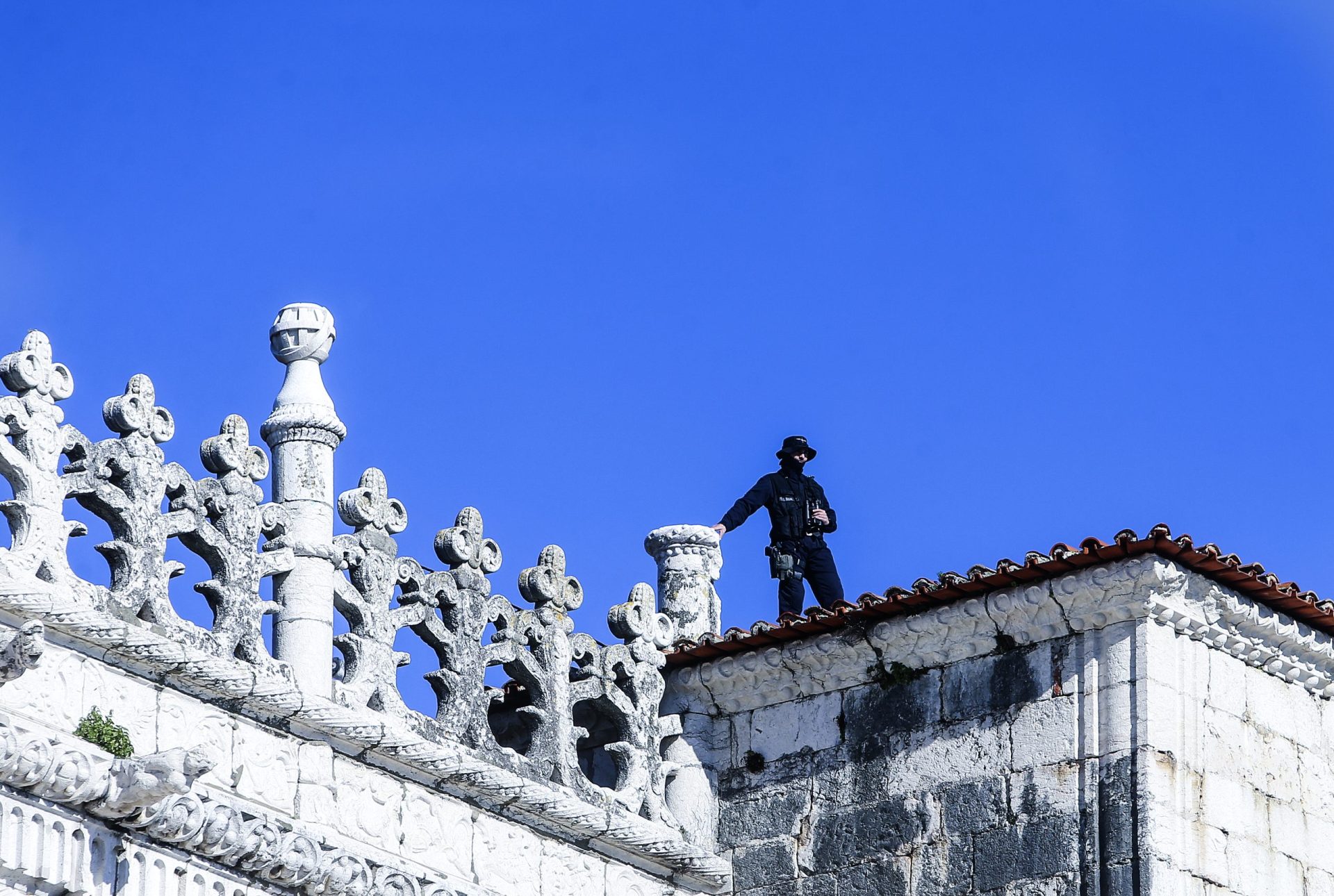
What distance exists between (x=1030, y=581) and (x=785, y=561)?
2.75 m

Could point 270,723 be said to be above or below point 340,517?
below

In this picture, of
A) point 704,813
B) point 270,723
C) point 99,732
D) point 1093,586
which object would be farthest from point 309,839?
point 1093,586

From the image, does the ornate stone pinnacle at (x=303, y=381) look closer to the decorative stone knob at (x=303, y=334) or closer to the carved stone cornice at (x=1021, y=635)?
the decorative stone knob at (x=303, y=334)

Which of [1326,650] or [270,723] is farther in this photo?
[1326,650]

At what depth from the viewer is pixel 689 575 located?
1426cm

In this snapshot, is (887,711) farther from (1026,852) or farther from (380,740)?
(380,740)

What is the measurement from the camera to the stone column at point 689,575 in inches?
558

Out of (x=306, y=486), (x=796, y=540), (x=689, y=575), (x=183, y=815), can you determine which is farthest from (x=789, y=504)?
(x=183, y=815)

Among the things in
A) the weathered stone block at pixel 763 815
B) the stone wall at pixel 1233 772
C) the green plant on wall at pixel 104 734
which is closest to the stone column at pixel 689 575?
the weathered stone block at pixel 763 815

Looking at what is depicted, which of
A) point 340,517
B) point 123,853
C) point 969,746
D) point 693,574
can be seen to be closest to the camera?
point 123,853

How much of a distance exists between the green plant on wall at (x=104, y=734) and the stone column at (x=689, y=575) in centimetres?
419

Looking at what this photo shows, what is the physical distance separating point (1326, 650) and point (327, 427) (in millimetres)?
5061

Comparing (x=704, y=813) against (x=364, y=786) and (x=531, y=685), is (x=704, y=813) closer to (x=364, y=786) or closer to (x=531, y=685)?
(x=531, y=685)

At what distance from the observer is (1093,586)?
12.5 m
